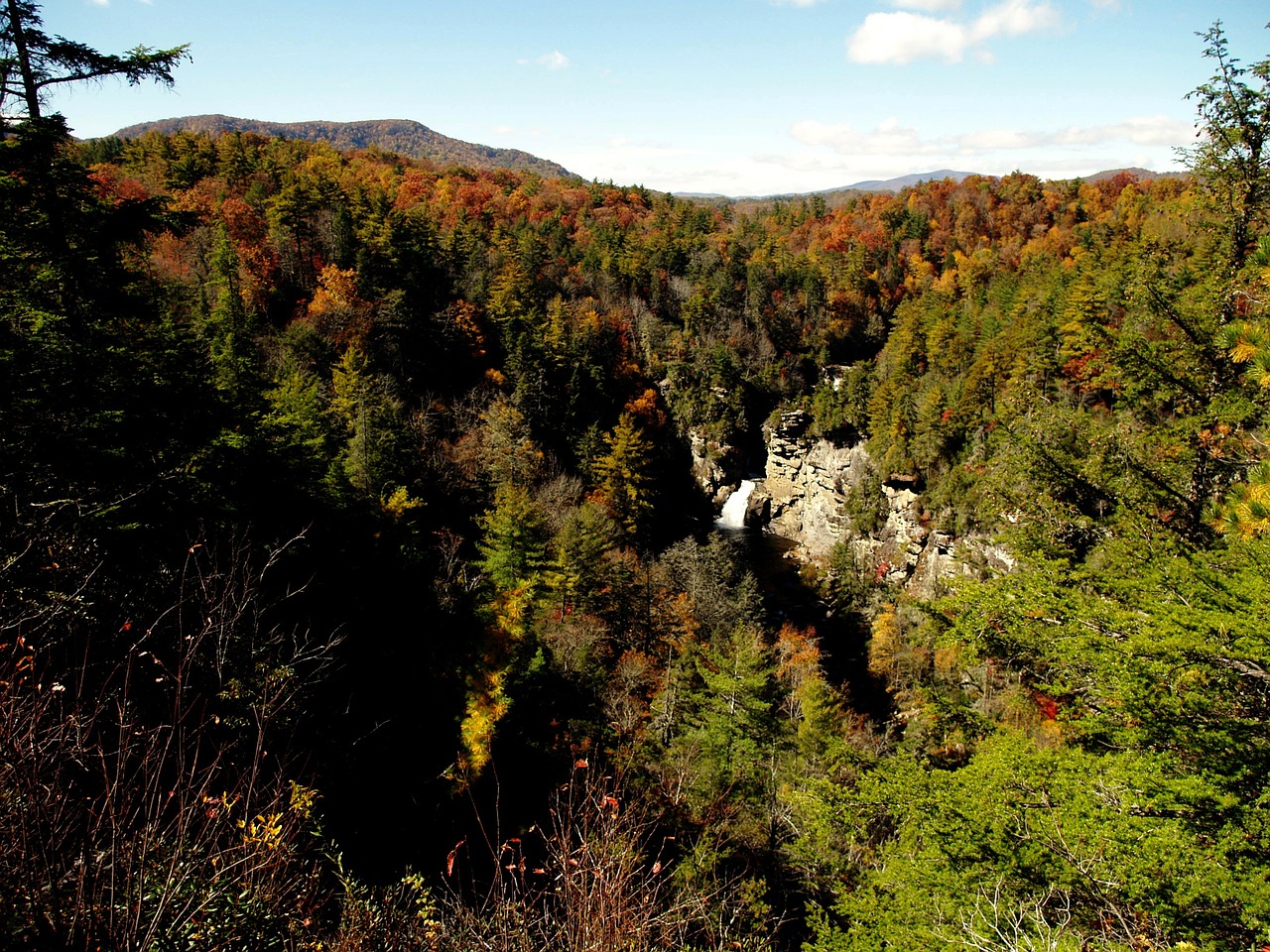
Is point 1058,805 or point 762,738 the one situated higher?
point 1058,805

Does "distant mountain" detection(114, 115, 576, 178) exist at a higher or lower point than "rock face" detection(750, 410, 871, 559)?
higher

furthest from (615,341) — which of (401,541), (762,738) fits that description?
(762,738)

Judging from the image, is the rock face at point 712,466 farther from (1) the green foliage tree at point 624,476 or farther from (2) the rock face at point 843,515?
(1) the green foliage tree at point 624,476

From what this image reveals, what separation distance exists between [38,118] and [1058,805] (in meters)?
15.5

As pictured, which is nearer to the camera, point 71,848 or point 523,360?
point 71,848

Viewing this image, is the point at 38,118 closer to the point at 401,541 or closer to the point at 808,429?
the point at 401,541

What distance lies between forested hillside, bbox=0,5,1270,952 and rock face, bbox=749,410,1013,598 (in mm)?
2122

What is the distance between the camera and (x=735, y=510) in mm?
51094

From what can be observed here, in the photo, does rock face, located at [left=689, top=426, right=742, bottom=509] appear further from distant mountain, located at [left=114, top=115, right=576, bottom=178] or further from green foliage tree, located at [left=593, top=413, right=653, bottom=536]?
distant mountain, located at [left=114, top=115, right=576, bottom=178]

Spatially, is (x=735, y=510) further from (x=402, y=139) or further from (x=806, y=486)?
(x=402, y=139)

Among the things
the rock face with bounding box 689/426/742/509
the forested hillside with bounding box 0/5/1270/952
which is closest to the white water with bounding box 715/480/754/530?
the rock face with bounding box 689/426/742/509

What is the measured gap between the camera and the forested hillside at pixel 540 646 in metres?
3.88

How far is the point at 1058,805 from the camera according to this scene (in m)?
6.38

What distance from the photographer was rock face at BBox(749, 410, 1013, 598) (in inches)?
1389
